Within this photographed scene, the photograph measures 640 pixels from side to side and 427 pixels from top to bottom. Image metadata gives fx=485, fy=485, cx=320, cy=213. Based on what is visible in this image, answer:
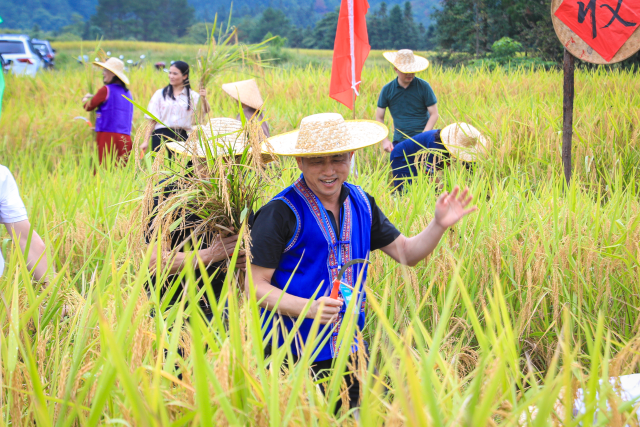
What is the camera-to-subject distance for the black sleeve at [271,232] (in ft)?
5.06

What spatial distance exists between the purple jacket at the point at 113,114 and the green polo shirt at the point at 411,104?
281cm

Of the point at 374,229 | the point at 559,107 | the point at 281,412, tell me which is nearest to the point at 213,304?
the point at 281,412

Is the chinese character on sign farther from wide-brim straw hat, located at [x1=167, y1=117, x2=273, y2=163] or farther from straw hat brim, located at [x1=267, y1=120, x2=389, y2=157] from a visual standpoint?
wide-brim straw hat, located at [x1=167, y1=117, x2=273, y2=163]

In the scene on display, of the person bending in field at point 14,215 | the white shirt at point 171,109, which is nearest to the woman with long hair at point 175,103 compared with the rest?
A: the white shirt at point 171,109

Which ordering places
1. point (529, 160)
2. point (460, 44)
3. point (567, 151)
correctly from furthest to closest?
point (460, 44), point (529, 160), point (567, 151)

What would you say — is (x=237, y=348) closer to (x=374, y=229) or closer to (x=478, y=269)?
(x=374, y=229)

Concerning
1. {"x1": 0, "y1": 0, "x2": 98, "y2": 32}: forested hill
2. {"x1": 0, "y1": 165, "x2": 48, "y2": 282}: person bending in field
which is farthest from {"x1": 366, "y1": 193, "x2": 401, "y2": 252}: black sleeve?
{"x1": 0, "y1": 0, "x2": 98, "y2": 32}: forested hill

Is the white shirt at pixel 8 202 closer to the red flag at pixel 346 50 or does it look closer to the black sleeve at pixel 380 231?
the black sleeve at pixel 380 231

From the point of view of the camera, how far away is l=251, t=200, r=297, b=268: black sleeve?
1541 mm

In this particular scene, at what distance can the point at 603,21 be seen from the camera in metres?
3.10

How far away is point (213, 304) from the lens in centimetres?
93

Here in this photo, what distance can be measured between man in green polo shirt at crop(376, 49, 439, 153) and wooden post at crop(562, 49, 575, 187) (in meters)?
1.45

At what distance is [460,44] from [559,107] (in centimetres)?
2039

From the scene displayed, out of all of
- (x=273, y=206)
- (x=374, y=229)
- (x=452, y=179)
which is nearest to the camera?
(x=273, y=206)
